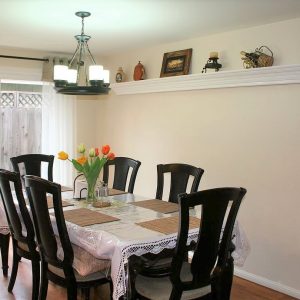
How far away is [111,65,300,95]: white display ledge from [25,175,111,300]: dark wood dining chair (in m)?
2.10

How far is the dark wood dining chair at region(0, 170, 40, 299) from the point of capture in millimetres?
2816

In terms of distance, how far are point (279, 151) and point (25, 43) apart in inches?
119

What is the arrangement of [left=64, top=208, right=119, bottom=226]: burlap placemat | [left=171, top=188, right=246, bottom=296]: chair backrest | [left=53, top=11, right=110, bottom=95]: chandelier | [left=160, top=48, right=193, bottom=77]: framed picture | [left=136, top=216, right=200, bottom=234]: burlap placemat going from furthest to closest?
[left=160, top=48, right=193, bottom=77]: framed picture
[left=53, top=11, right=110, bottom=95]: chandelier
[left=64, top=208, right=119, bottom=226]: burlap placemat
[left=136, top=216, right=200, bottom=234]: burlap placemat
[left=171, top=188, right=246, bottom=296]: chair backrest

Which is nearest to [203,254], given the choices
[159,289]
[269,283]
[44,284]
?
[159,289]

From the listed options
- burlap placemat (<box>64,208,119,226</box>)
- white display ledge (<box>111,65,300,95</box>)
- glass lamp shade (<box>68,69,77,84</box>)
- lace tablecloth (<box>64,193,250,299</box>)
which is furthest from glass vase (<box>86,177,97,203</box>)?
white display ledge (<box>111,65,300,95</box>)

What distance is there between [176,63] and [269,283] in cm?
243

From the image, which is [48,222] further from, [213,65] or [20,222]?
[213,65]

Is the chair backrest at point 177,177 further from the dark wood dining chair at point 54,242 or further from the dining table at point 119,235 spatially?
the dark wood dining chair at point 54,242

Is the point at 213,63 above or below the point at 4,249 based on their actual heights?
above

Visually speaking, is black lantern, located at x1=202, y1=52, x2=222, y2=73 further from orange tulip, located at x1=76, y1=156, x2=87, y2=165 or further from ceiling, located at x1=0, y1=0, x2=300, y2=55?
orange tulip, located at x1=76, y1=156, x2=87, y2=165

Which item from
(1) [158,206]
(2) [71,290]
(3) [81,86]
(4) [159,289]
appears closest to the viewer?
(4) [159,289]

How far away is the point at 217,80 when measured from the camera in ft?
12.8

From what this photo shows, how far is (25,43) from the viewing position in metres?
4.57

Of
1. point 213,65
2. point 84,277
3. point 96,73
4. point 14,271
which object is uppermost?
point 213,65
